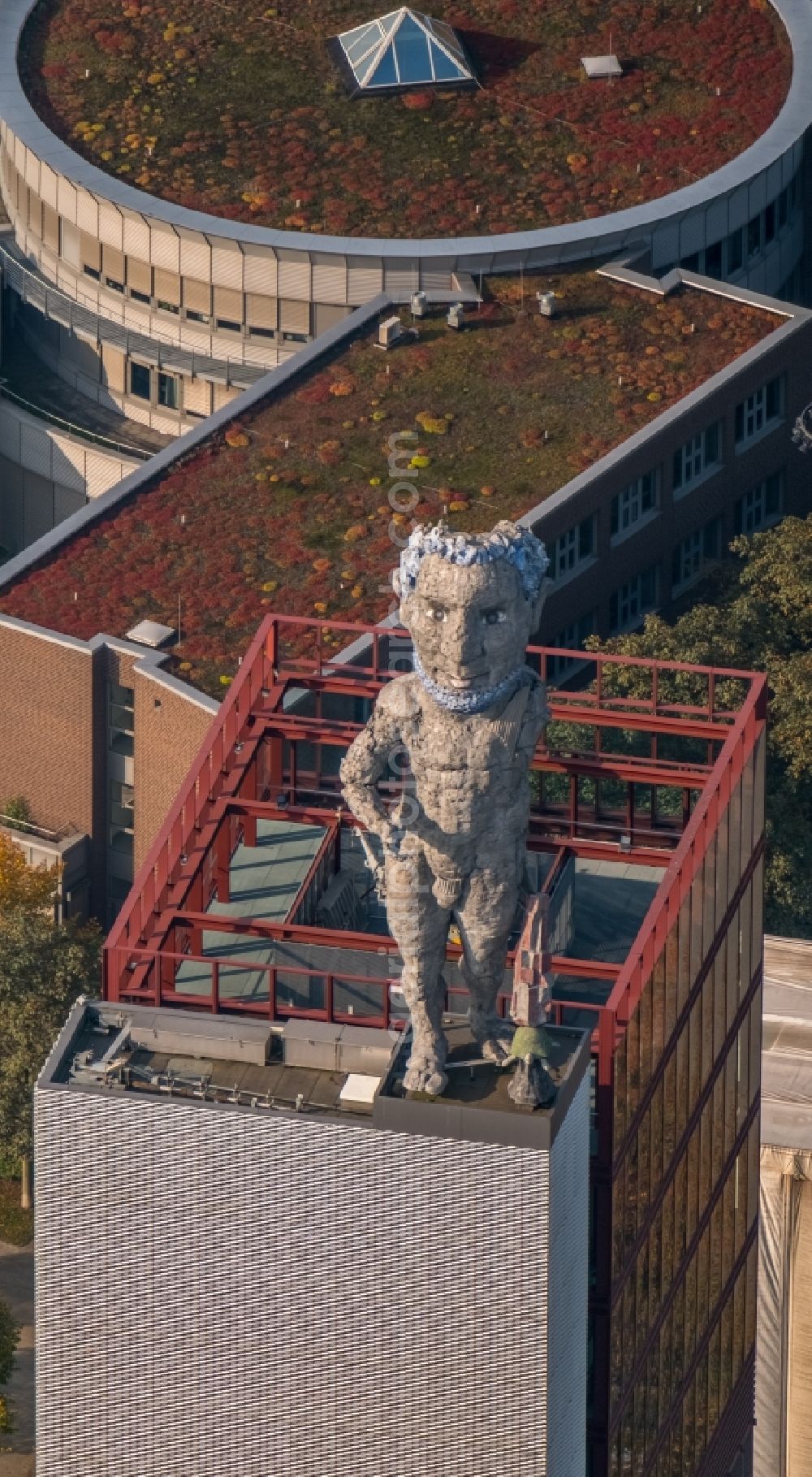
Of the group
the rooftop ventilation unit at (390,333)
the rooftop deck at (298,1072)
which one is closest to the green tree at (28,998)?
the rooftop ventilation unit at (390,333)

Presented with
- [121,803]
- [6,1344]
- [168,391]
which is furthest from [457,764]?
[168,391]

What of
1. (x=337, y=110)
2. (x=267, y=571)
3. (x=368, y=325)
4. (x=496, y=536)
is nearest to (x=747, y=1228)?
(x=496, y=536)

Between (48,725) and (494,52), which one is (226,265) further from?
(48,725)

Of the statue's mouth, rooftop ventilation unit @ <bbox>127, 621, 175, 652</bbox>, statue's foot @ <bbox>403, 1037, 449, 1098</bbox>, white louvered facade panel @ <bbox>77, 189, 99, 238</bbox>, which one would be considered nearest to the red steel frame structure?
statue's foot @ <bbox>403, 1037, 449, 1098</bbox>

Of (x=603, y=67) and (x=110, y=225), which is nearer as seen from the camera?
(x=110, y=225)

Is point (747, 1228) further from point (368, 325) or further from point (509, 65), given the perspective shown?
point (509, 65)

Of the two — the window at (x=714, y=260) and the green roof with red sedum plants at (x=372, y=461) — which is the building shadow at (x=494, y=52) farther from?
the green roof with red sedum plants at (x=372, y=461)
